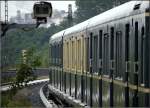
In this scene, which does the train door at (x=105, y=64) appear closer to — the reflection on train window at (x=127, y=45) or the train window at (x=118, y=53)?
the train window at (x=118, y=53)

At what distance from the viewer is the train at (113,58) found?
9930 millimetres

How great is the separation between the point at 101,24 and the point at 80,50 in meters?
3.79

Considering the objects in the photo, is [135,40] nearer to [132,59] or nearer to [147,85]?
[132,59]

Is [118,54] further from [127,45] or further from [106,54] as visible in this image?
[106,54]

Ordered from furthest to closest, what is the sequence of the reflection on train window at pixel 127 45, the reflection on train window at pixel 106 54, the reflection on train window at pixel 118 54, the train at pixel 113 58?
the reflection on train window at pixel 106 54
the reflection on train window at pixel 118 54
the reflection on train window at pixel 127 45
the train at pixel 113 58

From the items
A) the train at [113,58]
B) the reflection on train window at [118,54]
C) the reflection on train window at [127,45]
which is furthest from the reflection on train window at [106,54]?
the reflection on train window at [127,45]

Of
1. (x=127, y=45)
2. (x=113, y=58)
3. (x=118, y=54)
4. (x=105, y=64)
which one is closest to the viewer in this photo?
(x=127, y=45)

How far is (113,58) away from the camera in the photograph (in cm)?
1246

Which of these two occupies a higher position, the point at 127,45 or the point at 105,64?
the point at 127,45

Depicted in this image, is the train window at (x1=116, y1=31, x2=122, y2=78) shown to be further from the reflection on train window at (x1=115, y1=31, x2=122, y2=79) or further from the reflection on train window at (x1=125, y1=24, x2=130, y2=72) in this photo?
the reflection on train window at (x1=125, y1=24, x2=130, y2=72)

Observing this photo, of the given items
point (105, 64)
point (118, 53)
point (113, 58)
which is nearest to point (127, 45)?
point (118, 53)

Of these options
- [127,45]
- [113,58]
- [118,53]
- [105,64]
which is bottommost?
[105,64]

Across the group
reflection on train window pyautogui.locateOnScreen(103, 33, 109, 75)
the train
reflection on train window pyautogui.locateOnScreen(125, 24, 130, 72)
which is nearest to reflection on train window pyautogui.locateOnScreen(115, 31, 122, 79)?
the train

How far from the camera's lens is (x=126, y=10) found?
1163 cm
